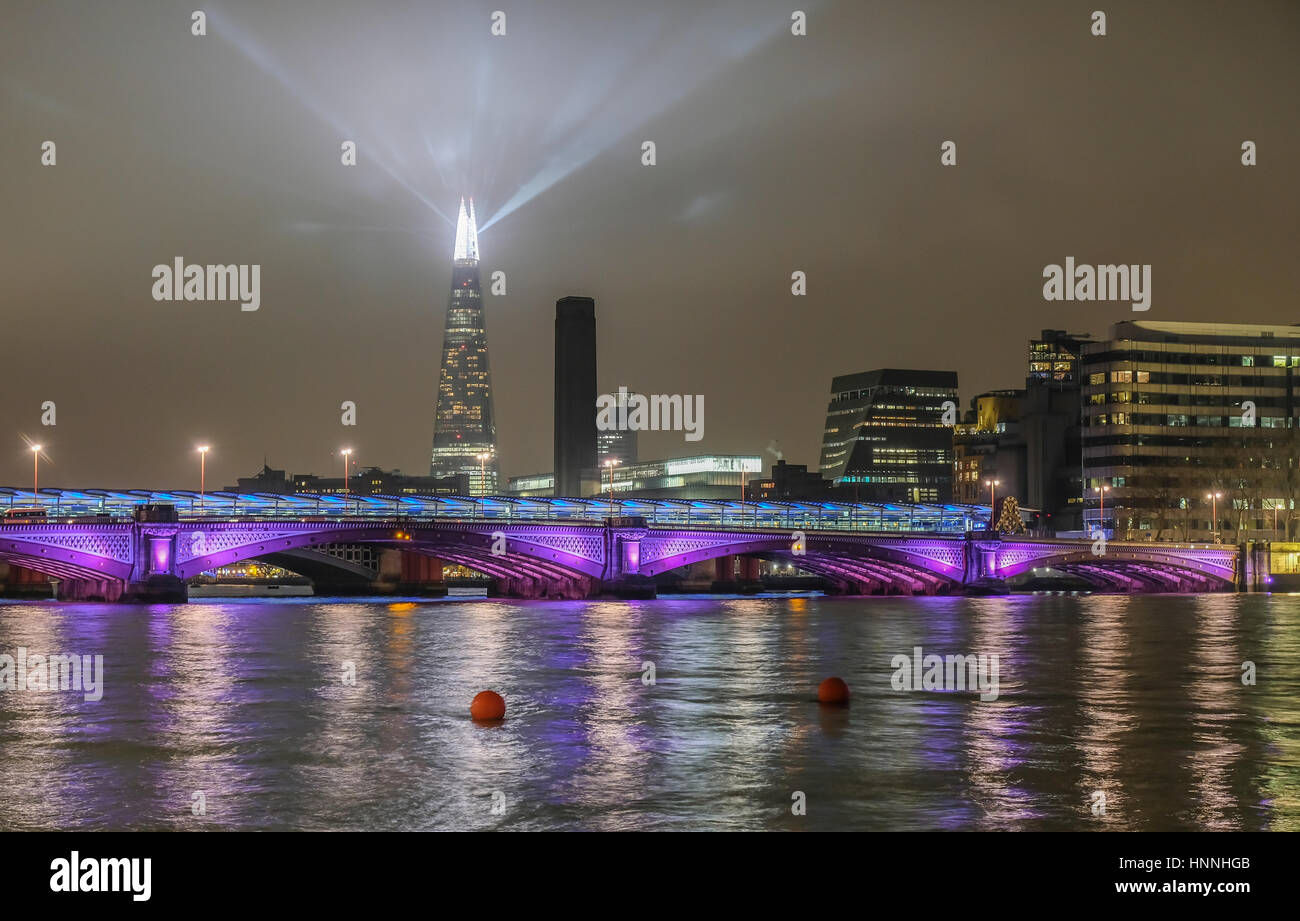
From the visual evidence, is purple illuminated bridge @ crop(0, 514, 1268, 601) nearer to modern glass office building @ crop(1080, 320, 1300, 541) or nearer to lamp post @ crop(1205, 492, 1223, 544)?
lamp post @ crop(1205, 492, 1223, 544)

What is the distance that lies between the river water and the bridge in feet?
120

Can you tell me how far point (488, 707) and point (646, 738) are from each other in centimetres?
537

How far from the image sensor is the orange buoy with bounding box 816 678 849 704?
36.1m

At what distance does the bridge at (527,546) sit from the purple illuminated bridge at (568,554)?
5.3 inches

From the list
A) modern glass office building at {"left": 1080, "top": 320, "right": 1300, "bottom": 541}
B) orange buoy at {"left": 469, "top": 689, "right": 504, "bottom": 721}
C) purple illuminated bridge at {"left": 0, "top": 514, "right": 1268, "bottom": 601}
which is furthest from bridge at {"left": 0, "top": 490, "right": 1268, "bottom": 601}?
orange buoy at {"left": 469, "top": 689, "right": 504, "bottom": 721}

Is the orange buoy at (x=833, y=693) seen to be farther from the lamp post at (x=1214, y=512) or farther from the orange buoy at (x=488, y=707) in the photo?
the lamp post at (x=1214, y=512)

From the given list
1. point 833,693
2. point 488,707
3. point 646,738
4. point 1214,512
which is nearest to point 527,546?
point 833,693

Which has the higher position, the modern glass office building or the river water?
the modern glass office building

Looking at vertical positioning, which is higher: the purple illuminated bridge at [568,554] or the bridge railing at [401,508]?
the bridge railing at [401,508]

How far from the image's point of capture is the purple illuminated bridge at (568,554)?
320 ft

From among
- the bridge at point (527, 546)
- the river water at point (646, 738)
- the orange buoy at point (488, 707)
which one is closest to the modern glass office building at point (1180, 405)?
the bridge at point (527, 546)
